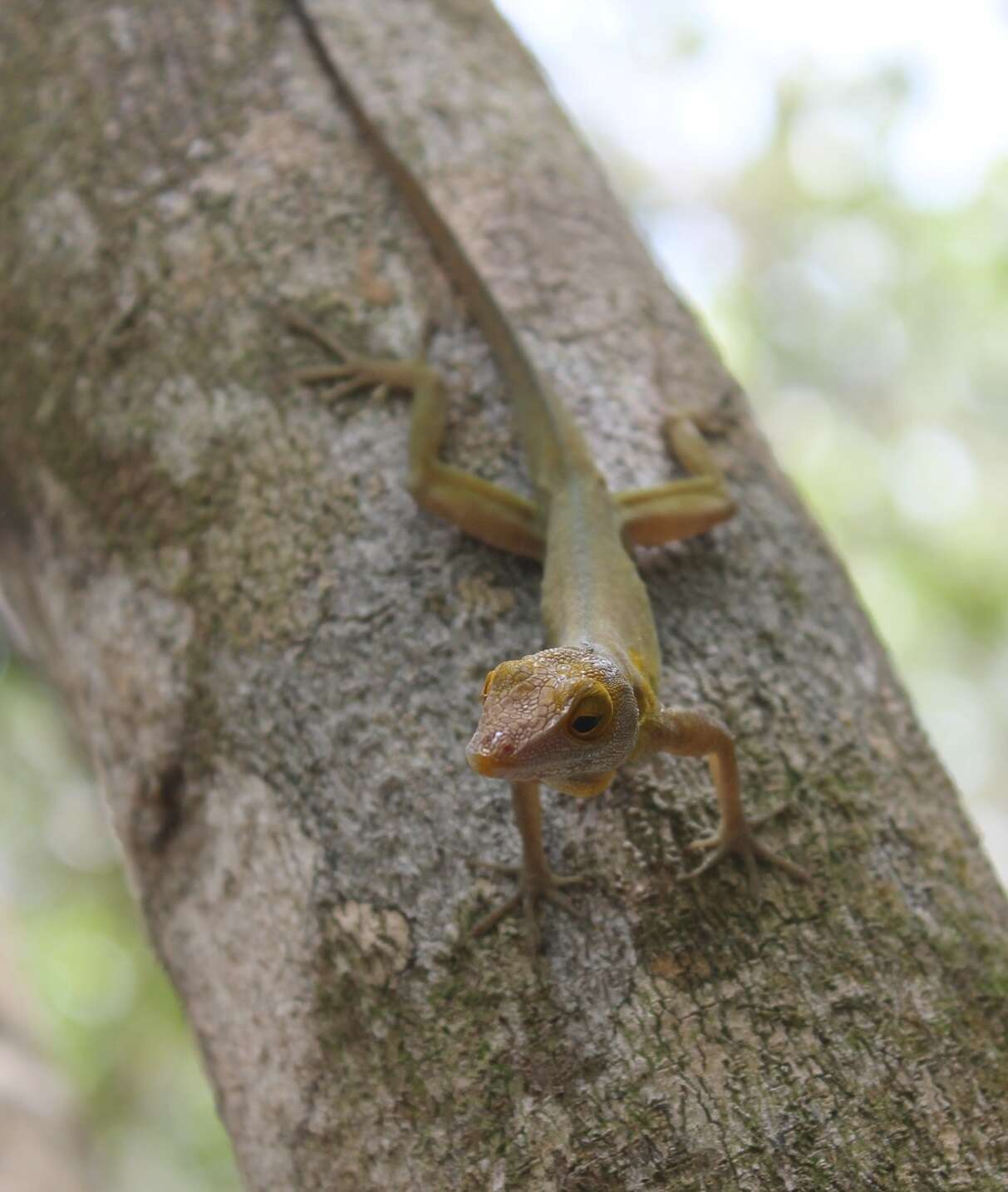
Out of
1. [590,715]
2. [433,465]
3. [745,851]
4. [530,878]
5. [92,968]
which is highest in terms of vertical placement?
[433,465]

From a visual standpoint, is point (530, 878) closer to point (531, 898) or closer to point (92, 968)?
point (531, 898)

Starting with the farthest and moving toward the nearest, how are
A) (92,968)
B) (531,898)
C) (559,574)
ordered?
(92,968), (559,574), (531,898)

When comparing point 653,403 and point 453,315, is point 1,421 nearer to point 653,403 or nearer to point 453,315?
point 453,315

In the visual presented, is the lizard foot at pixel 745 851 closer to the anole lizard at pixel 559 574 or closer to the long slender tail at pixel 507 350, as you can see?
the anole lizard at pixel 559 574

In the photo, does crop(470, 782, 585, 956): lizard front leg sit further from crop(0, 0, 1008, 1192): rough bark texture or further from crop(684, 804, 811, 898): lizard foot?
crop(684, 804, 811, 898): lizard foot

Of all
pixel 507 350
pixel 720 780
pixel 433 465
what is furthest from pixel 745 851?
pixel 507 350

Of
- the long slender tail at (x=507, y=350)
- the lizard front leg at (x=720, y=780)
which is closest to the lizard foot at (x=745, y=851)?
the lizard front leg at (x=720, y=780)

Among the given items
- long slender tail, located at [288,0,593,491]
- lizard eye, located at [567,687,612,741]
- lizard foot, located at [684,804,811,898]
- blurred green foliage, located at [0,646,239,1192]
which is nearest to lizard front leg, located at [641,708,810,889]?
lizard foot, located at [684,804,811,898]
